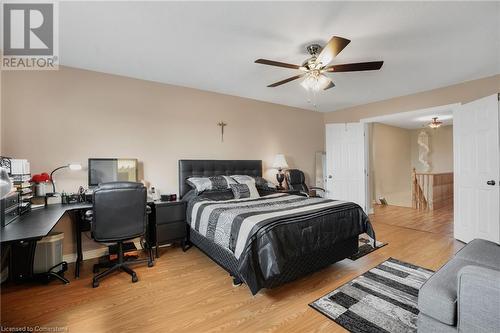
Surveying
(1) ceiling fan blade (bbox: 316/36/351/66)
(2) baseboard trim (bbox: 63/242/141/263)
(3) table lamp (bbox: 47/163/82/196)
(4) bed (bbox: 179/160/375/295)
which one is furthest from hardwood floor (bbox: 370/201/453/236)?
(3) table lamp (bbox: 47/163/82/196)

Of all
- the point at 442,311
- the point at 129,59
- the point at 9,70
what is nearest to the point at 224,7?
the point at 129,59

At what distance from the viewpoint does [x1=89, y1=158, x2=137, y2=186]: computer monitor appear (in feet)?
10.2

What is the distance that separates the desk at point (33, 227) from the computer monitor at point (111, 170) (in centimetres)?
47

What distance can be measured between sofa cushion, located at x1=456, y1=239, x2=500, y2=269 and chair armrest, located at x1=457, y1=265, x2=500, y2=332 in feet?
2.06

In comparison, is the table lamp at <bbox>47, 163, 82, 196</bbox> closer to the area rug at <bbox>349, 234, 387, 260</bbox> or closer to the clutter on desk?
the clutter on desk

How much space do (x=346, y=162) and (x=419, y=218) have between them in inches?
79.4

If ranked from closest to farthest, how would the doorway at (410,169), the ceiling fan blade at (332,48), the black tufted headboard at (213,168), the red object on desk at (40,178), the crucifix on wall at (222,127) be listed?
the ceiling fan blade at (332,48) < the red object on desk at (40,178) < the black tufted headboard at (213,168) < the crucifix on wall at (222,127) < the doorway at (410,169)

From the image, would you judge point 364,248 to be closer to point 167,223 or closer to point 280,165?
point 280,165

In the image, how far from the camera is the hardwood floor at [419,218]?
4379mm

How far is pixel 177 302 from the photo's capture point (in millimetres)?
2133

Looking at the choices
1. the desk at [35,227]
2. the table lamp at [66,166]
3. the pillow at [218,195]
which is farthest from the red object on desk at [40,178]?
the pillow at [218,195]

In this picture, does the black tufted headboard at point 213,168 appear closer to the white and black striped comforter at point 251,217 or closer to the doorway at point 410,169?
the white and black striped comforter at point 251,217

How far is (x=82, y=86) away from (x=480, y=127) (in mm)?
5752

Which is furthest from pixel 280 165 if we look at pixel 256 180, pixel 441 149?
pixel 441 149
